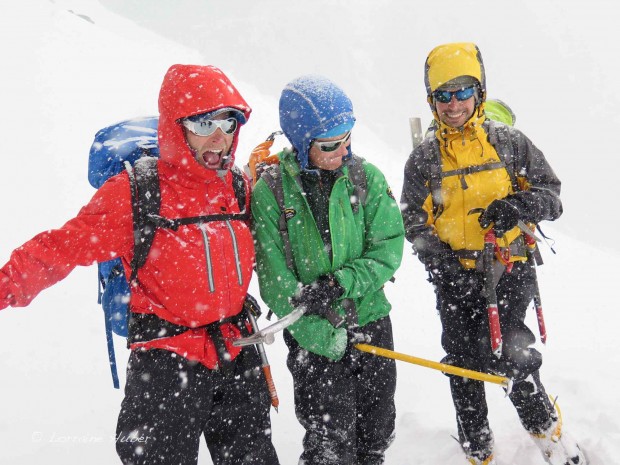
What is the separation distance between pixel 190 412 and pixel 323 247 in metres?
1.17

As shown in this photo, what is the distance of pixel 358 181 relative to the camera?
3.18 m

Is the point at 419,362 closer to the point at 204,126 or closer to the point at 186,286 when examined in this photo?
the point at 186,286

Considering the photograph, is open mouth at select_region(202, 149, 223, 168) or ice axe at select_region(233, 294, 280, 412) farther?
ice axe at select_region(233, 294, 280, 412)

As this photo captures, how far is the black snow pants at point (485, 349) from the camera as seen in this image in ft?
11.7

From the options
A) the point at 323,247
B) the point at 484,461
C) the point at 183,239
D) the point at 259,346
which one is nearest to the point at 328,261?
the point at 323,247

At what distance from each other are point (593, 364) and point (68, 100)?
11497 millimetres

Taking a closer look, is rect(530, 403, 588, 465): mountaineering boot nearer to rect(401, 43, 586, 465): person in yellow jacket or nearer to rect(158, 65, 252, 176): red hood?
rect(401, 43, 586, 465): person in yellow jacket

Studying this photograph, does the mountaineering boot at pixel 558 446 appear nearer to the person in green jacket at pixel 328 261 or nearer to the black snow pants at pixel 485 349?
the black snow pants at pixel 485 349

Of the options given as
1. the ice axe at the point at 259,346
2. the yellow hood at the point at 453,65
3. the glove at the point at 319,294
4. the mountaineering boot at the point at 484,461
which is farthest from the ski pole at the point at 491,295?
the ice axe at the point at 259,346

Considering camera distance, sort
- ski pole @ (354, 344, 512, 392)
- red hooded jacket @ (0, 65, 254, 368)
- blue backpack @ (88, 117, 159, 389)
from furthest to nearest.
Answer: blue backpack @ (88, 117, 159, 389)
ski pole @ (354, 344, 512, 392)
red hooded jacket @ (0, 65, 254, 368)

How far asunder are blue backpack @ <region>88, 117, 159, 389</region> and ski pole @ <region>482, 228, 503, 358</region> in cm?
225

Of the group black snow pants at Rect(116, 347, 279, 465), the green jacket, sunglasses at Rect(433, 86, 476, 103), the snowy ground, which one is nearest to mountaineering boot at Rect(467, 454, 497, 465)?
the snowy ground

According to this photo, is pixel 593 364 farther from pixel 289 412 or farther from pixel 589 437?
pixel 289 412

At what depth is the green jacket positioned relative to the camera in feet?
10.0
